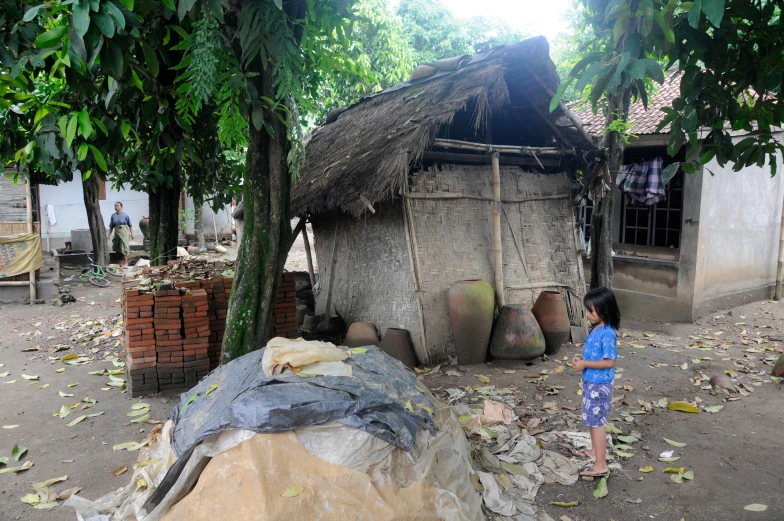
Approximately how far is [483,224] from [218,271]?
132 inches

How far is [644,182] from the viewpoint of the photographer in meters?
8.58

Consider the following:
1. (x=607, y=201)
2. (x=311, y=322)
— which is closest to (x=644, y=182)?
(x=607, y=201)

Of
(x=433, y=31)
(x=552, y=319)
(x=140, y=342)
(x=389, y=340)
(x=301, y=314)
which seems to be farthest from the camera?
(x=433, y=31)

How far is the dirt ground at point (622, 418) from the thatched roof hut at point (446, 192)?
1.22 meters

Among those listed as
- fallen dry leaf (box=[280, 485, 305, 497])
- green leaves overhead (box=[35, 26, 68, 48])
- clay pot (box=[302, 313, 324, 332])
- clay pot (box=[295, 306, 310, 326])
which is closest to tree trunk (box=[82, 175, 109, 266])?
clay pot (box=[295, 306, 310, 326])

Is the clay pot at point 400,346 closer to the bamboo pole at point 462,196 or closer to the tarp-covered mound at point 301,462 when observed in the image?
the bamboo pole at point 462,196

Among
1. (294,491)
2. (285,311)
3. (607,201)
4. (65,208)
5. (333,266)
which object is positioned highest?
(607,201)

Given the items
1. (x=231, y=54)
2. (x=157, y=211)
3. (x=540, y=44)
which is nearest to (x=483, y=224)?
(x=540, y=44)

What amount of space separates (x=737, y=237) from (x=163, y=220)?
30.7ft

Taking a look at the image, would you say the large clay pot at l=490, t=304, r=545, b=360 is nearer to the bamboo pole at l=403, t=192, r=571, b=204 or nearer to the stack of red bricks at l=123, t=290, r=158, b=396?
the bamboo pole at l=403, t=192, r=571, b=204

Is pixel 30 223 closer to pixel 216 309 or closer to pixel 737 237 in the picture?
pixel 216 309

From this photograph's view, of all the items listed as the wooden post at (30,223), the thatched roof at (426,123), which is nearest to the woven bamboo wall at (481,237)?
the thatched roof at (426,123)

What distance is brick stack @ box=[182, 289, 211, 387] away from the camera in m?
5.19

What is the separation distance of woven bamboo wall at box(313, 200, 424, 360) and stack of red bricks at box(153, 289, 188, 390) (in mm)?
2531
